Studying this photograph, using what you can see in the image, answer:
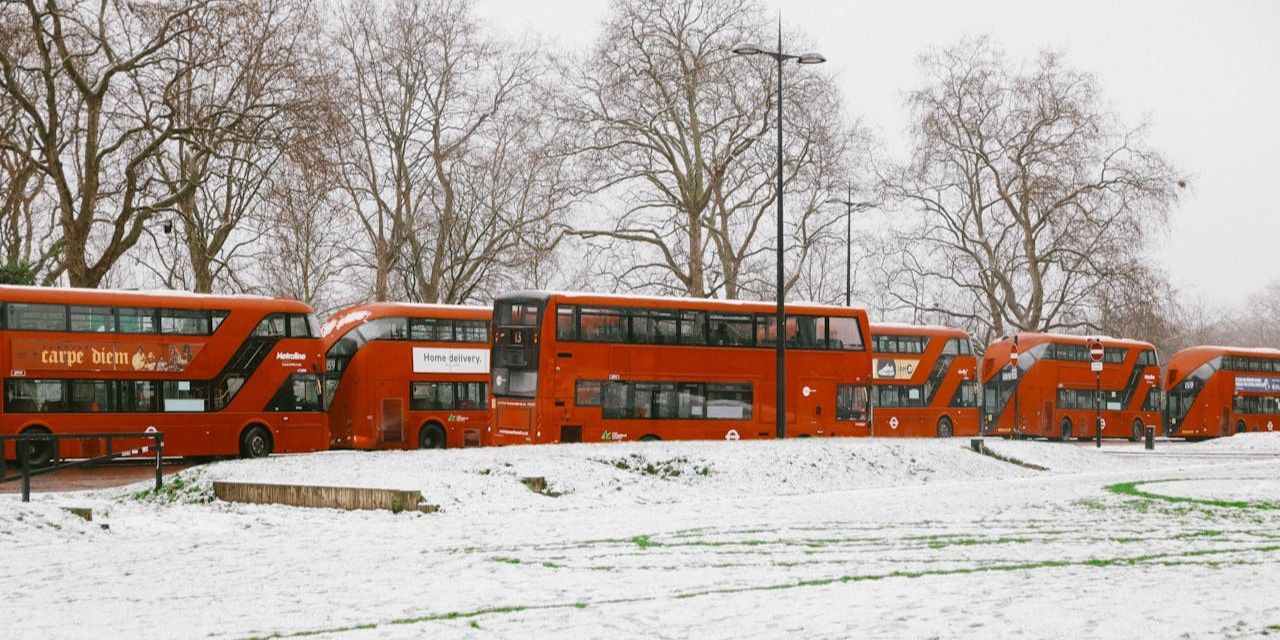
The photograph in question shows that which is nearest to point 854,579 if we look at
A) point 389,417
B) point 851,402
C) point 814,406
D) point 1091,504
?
point 1091,504

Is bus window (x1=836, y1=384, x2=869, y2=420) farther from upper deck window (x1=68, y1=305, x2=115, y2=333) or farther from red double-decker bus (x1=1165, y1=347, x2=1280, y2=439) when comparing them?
red double-decker bus (x1=1165, y1=347, x2=1280, y2=439)

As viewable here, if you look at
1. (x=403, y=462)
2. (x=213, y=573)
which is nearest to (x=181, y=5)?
(x=403, y=462)

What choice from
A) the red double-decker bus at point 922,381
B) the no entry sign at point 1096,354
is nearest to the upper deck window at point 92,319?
the red double-decker bus at point 922,381

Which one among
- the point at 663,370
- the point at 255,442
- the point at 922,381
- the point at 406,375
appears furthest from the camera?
the point at 922,381

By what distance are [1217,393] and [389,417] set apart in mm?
31399

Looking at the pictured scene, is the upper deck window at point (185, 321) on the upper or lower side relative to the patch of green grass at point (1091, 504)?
upper

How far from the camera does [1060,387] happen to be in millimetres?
44000

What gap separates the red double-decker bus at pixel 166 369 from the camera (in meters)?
24.9

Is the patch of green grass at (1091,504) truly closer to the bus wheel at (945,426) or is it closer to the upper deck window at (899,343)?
the upper deck window at (899,343)

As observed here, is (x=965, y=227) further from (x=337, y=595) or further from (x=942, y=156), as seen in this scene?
(x=337, y=595)

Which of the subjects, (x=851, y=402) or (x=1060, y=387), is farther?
(x=1060, y=387)

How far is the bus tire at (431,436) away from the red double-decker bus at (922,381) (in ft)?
45.5

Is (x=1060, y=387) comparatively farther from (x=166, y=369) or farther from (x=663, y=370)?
(x=166, y=369)

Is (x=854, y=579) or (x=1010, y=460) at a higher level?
(x=854, y=579)
